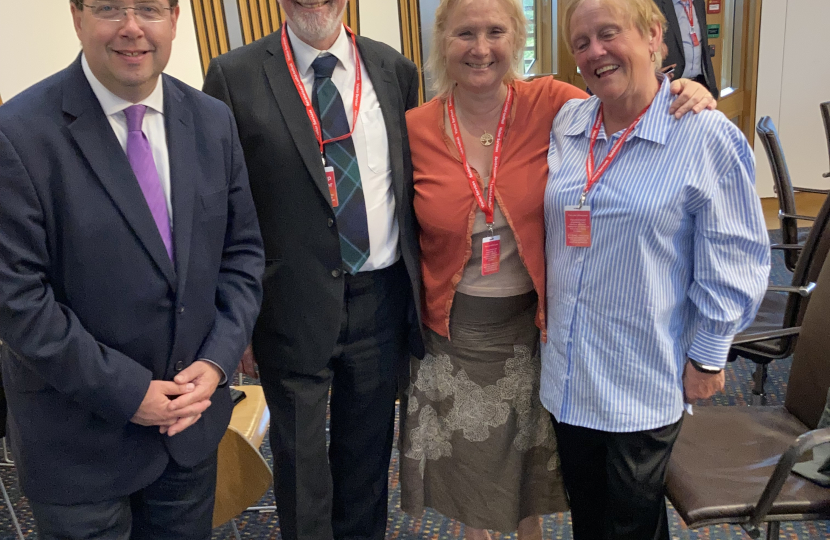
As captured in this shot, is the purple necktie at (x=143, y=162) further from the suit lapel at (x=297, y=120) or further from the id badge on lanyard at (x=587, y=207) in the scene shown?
the id badge on lanyard at (x=587, y=207)

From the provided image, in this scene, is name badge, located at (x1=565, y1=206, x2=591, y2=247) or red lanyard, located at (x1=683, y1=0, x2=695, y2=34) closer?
Result: name badge, located at (x1=565, y1=206, x2=591, y2=247)

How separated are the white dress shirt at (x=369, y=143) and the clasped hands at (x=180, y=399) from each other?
0.55 meters

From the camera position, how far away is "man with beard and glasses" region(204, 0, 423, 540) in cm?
172

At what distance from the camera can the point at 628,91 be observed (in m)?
1.52

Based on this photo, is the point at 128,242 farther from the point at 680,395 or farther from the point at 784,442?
the point at 784,442

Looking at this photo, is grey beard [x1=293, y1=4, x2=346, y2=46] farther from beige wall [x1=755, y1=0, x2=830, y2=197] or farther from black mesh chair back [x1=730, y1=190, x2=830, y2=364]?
beige wall [x1=755, y1=0, x2=830, y2=197]

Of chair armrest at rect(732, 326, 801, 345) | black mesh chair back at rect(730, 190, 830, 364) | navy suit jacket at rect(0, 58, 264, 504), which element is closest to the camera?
navy suit jacket at rect(0, 58, 264, 504)

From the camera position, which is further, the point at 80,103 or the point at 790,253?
the point at 790,253

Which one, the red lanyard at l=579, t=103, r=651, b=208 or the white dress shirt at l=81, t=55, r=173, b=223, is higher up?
the white dress shirt at l=81, t=55, r=173, b=223

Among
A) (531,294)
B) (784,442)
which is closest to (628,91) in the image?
(531,294)

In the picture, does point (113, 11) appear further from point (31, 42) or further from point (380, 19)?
point (380, 19)

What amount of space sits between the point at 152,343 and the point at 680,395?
1.23 meters

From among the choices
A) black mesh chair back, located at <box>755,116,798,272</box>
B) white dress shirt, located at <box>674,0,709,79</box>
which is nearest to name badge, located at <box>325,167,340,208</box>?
black mesh chair back, located at <box>755,116,798,272</box>

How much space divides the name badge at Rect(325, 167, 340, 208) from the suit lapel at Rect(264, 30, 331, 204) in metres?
0.03
